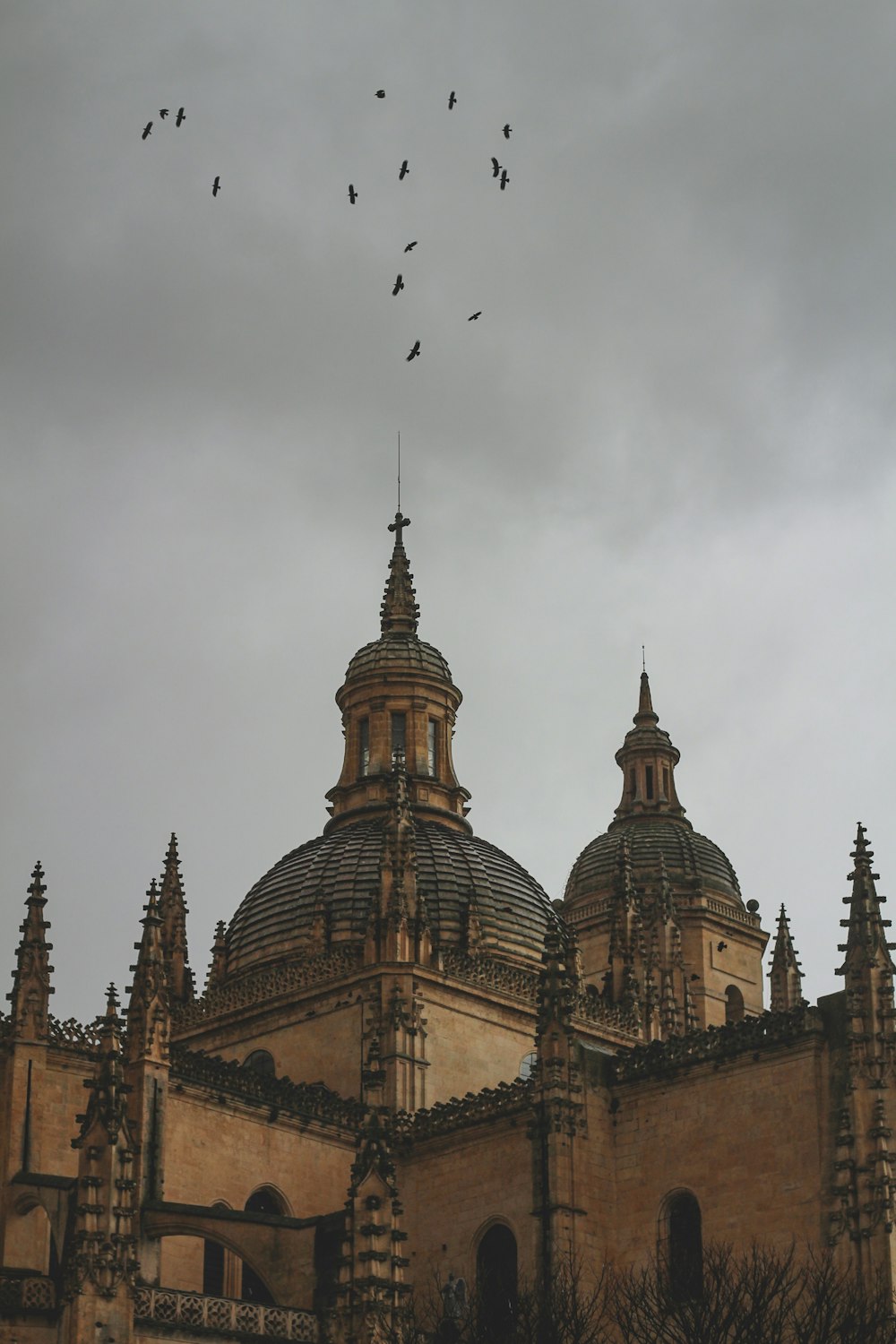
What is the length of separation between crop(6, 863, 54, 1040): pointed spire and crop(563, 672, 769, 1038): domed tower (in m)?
22.8

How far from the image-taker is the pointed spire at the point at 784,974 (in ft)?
222

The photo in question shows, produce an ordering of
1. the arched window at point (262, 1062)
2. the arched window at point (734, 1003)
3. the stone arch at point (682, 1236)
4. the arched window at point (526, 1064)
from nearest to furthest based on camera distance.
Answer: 1. the stone arch at point (682, 1236)
2. the arched window at point (262, 1062)
3. the arched window at point (526, 1064)
4. the arched window at point (734, 1003)

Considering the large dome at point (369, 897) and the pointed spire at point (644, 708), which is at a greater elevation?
the pointed spire at point (644, 708)

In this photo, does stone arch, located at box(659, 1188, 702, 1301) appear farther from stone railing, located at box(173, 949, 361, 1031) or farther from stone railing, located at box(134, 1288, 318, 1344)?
stone railing, located at box(173, 949, 361, 1031)

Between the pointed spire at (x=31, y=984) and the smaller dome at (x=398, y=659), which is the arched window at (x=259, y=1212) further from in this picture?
the smaller dome at (x=398, y=659)

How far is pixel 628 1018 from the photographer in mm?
58969

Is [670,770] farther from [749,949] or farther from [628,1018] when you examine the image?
[628,1018]

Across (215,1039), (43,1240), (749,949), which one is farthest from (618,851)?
(43,1240)

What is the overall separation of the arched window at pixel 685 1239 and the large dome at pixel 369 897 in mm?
13161

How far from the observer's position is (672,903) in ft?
228

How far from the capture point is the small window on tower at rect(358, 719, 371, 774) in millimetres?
63812

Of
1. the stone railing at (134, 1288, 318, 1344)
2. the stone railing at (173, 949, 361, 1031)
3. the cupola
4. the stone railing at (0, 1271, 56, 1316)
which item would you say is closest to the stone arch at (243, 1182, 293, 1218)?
the stone railing at (134, 1288, 318, 1344)

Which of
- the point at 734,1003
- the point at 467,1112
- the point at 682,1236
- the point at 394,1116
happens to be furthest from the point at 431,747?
the point at 682,1236

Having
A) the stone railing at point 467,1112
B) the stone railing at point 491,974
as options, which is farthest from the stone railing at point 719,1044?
the stone railing at point 491,974
